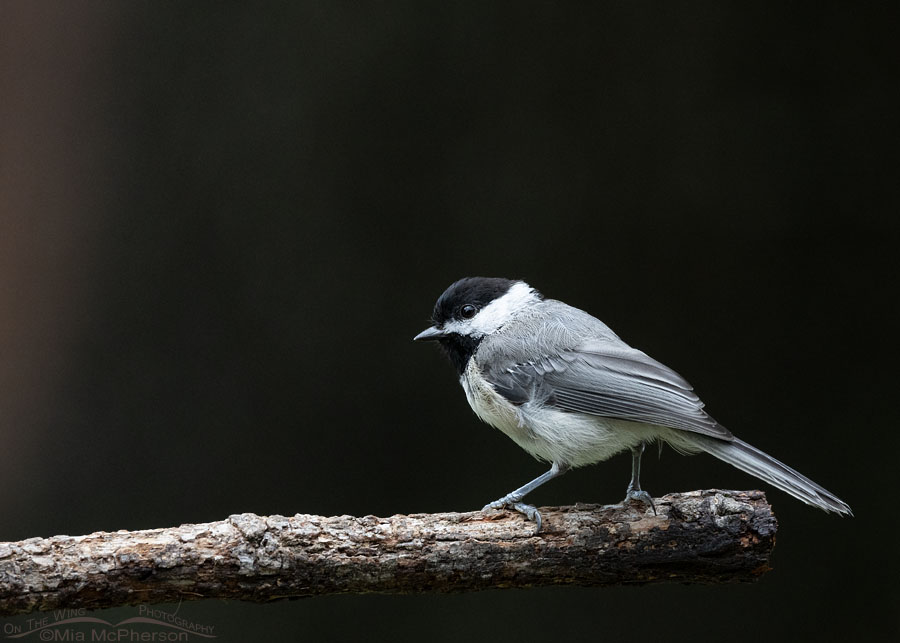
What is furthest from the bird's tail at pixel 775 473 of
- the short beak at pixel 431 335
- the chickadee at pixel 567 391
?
the short beak at pixel 431 335

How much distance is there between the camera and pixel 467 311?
2.34 m

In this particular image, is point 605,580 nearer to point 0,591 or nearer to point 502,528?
point 502,528

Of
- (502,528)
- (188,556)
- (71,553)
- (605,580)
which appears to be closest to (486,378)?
(502,528)

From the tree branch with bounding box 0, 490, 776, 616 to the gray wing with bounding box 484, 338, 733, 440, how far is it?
19 centimetres

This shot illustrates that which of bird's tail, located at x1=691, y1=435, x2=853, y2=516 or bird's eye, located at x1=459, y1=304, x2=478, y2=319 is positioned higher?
bird's eye, located at x1=459, y1=304, x2=478, y2=319

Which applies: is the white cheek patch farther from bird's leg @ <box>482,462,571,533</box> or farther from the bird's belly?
bird's leg @ <box>482,462,571,533</box>

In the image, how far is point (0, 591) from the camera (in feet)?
5.45

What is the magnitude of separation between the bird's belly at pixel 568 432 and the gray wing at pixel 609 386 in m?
0.03

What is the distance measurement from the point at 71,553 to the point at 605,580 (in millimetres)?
1149

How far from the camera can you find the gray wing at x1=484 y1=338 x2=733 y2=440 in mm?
1948

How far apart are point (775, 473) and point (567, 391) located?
0.52 m

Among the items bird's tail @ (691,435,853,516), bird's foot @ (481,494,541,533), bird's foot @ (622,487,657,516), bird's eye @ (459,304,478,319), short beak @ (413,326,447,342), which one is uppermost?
bird's eye @ (459,304,478,319)

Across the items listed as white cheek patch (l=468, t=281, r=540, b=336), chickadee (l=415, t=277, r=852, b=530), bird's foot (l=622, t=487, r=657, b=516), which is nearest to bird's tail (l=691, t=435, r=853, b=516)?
chickadee (l=415, t=277, r=852, b=530)

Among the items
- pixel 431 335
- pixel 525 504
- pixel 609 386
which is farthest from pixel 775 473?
pixel 431 335
